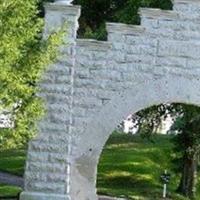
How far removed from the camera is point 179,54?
36.9ft

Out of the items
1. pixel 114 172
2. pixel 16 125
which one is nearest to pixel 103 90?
pixel 16 125

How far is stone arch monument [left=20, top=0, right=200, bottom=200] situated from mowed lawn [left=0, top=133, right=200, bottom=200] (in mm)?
6369

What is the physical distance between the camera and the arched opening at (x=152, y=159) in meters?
19.4

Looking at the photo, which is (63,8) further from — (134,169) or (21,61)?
(134,169)

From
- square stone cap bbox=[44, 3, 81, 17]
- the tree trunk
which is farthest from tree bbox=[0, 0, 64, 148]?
the tree trunk

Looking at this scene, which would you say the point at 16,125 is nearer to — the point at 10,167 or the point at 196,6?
the point at 196,6

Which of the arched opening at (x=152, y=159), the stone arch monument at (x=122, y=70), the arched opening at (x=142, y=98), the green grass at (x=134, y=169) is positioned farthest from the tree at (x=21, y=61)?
the green grass at (x=134, y=169)

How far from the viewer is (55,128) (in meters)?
11.1

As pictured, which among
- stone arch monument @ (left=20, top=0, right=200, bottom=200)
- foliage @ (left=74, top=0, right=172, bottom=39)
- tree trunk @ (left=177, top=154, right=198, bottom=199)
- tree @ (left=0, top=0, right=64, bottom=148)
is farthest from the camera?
tree trunk @ (left=177, top=154, right=198, bottom=199)

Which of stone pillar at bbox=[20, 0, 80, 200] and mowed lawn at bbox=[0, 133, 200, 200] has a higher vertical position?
stone pillar at bbox=[20, 0, 80, 200]

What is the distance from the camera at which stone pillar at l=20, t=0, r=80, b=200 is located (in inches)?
434

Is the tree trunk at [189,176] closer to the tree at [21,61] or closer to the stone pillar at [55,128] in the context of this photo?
the stone pillar at [55,128]

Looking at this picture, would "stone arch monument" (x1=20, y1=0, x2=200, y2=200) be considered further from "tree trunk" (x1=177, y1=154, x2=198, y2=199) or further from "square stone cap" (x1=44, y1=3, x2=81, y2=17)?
"tree trunk" (x1=177, y1=154, x2=198, y2=199)

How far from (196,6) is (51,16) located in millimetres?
2250
